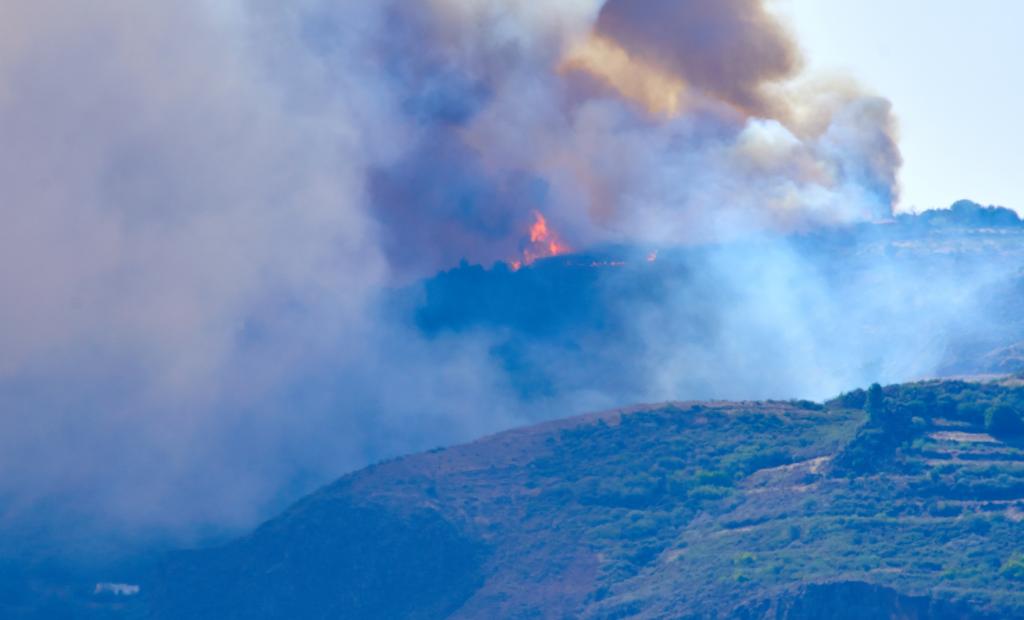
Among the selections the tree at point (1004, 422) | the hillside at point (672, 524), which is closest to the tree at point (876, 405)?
the hillside at point (672, 524)

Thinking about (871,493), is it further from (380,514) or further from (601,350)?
(601,350)

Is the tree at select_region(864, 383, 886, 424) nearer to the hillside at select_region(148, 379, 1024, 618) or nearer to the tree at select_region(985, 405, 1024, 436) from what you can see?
the hillside at select_region(148, 379, 1024, 618)

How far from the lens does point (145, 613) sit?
136 meters

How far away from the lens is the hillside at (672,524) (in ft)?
399

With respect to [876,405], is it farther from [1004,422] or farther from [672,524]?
[672,524]

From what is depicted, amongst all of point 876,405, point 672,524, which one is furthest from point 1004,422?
point 672,524

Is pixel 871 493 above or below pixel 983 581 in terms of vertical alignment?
above

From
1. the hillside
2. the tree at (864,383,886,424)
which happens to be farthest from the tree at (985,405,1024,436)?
the tree at (864,383,886,424)

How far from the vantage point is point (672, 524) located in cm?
13412

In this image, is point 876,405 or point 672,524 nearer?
point 672,524

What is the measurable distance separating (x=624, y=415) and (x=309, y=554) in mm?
21134

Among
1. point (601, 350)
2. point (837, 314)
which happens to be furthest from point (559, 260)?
point (837, 314)

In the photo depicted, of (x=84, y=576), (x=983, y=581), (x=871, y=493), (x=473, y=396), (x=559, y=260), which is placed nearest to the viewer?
(x=983, y=581)

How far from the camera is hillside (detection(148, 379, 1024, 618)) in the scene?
121562 mm
